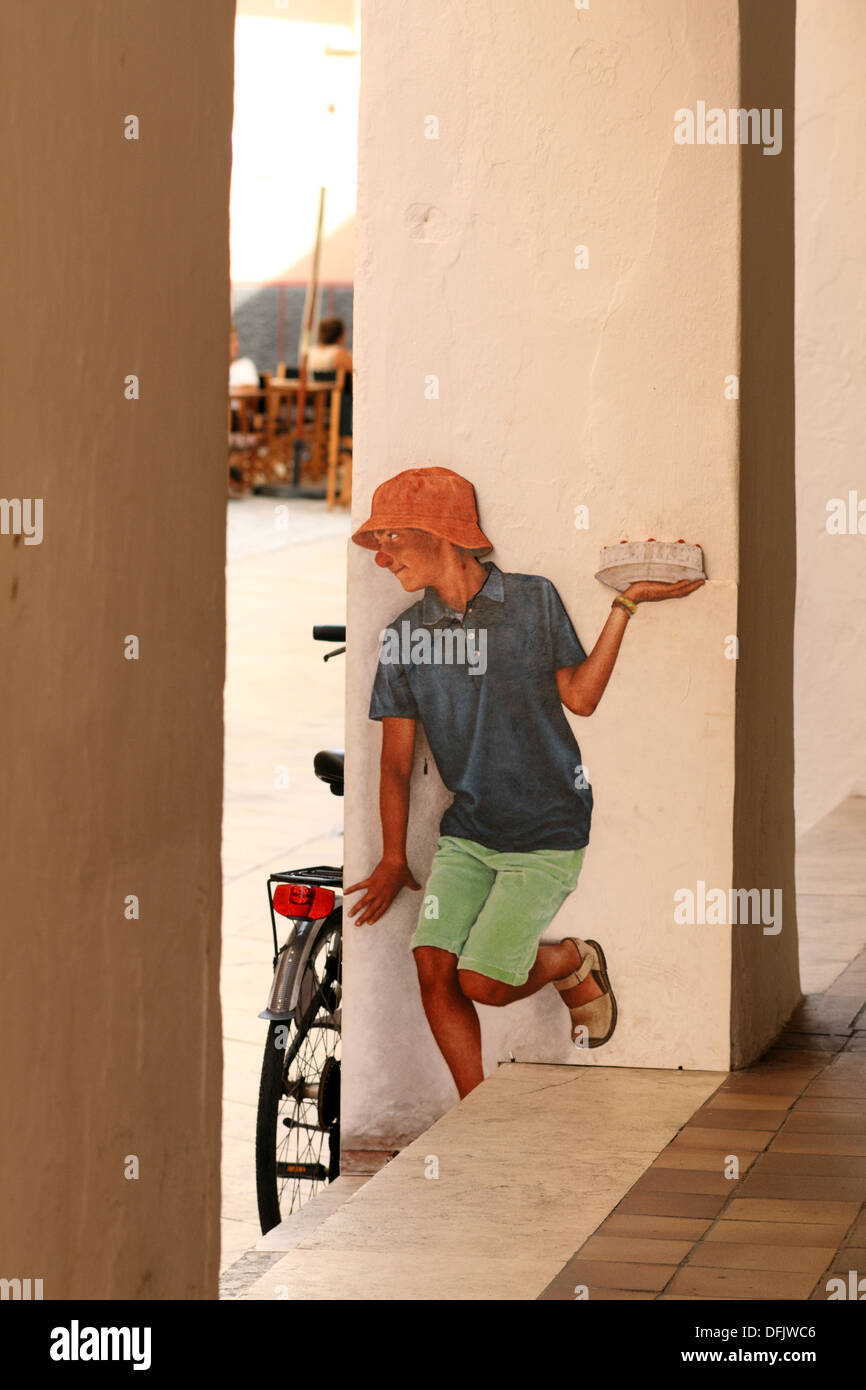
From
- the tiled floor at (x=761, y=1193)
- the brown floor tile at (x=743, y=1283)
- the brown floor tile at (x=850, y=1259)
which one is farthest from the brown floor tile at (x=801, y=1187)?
the brown floor tile at (x=743, y=1283)

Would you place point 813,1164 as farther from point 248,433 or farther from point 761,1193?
point 248,433

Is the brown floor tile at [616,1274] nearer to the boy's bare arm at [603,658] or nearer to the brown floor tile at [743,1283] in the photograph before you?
the brown floor tile at [743,1283]

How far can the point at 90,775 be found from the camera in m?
1.77

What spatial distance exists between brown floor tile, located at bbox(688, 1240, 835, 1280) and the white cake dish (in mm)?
1459

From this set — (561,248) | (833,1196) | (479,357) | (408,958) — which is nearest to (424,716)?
(408,958)

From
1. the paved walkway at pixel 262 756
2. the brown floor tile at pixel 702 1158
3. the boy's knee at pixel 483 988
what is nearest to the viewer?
the brown floor tile at pixel 702 1158

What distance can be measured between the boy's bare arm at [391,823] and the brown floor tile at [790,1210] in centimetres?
115

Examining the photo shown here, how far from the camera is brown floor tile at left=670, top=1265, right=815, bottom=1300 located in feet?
9.21

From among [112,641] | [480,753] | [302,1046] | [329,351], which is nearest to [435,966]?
[302,1046]

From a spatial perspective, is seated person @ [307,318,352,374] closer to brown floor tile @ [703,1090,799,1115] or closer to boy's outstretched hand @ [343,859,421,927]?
boy's outstretched hand @ [343,859,421,927]

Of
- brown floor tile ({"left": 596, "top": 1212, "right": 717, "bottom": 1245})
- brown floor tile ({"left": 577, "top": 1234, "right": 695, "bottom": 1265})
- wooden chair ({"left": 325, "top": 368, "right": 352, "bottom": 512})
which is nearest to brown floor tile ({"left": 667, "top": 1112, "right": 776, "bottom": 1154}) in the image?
brown floor tile ({"left": 596, "top": 1212, "right": 717, "bottom": 1245})

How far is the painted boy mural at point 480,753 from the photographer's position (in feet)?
13.2

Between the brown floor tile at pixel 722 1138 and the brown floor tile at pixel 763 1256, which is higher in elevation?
the brown floor tile at pixel 722 1138

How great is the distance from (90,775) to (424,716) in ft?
7.62
